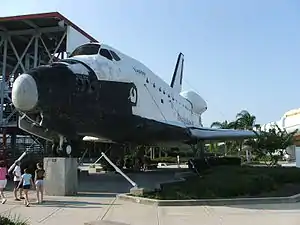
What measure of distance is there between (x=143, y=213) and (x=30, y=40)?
81.0 feet

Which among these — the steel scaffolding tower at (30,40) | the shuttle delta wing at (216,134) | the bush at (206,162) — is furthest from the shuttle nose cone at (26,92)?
the steel scaffolding tower at (30,40)

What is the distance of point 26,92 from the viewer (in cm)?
1234

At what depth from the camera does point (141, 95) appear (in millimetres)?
17922

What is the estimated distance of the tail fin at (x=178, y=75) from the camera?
38.2 metres

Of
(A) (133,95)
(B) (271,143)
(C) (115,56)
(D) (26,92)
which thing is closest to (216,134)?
(B) (271,143)

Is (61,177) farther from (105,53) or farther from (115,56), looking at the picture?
(115,56)

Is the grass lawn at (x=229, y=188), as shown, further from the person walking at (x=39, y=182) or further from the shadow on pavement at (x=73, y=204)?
the person walking at (x=39, y=182)

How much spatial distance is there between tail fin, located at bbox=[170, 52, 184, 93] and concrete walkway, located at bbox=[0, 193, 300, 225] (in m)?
27.1

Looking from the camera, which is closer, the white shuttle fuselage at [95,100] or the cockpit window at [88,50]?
the white shuttle fuselage at [95,100]

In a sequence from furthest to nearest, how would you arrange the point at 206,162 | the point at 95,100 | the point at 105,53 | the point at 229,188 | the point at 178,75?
the point at 178,75 < the point at 206,162 < the point at 105,53 < the point at 95,100 < the point at 229,188

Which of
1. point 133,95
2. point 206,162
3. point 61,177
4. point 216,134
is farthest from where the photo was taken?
point 216,134

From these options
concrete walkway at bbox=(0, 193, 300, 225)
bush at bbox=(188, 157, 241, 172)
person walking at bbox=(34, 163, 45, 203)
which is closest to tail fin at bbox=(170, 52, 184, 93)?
bush at bbox=(188, 157, 241, 172)

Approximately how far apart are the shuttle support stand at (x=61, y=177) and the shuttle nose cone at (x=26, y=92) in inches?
80.6

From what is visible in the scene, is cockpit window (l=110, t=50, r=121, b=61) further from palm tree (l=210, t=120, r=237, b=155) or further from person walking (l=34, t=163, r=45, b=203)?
palm tree (l=210, t=120, r=237, b=155)
